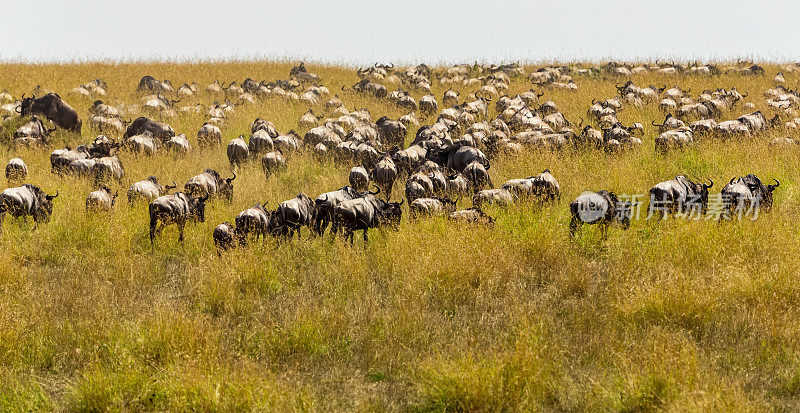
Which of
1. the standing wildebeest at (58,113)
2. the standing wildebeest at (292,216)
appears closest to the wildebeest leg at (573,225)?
the standing wildebeest at (292,216)

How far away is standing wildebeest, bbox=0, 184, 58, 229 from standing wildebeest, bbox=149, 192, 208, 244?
82.6 inches

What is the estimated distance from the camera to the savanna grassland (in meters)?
5.18

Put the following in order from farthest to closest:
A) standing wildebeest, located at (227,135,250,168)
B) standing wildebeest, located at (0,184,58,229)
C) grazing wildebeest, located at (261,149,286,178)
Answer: standing wildebeest, located at (227,135,250,168) → grazing wildebeest, located at (261,149,286,178) → standing wildebeest, located at (0,184,58,229)

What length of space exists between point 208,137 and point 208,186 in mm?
6539

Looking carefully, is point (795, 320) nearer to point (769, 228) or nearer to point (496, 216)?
point (769, 228)

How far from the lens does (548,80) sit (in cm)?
2944

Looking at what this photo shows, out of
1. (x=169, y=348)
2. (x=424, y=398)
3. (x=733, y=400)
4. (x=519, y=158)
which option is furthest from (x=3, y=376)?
(x=519, y=158)

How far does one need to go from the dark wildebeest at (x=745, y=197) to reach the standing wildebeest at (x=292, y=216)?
686cm

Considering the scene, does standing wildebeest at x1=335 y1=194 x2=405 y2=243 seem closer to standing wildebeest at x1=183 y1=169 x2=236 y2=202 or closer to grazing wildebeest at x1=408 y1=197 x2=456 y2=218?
grazing wildebeest at x1=408 y1=197 x2=456 y2=218

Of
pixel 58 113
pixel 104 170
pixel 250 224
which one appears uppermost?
pixel 58 113

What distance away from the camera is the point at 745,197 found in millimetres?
9664

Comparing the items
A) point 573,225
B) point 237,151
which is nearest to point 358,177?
point 237,151

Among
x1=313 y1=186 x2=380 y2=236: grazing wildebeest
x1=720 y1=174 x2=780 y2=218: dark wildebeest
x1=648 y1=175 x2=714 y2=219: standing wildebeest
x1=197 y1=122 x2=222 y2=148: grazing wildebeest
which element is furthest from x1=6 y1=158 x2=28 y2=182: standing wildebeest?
x1=720 y1=174 x2=780 y2=218: dark wildebeest

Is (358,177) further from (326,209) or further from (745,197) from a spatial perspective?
(745,197)
